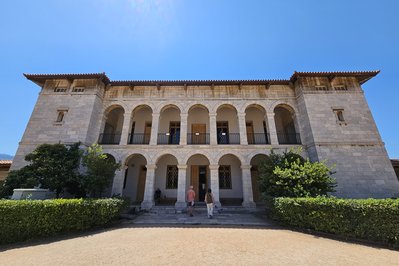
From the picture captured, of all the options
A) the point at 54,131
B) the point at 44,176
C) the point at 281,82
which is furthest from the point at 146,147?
the point at 281,82

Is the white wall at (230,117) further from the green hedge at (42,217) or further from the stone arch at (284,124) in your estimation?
the green hedge at (42,217)

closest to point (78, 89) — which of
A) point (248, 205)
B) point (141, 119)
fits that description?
point (141, 119)

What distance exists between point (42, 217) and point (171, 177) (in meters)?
8.35

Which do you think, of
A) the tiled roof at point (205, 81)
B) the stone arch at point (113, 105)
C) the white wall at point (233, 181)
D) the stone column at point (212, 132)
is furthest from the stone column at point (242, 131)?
the stone arch at point (113, 105)

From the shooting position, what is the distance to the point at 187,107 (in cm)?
1268

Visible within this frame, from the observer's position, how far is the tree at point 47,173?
26.6 feet

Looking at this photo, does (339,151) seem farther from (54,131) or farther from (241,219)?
(54,131)

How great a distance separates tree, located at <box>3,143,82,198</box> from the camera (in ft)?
26.6

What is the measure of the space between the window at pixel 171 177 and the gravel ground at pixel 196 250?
23.2ft

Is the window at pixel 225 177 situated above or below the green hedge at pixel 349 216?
above

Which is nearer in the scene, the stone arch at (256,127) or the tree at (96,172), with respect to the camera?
the tree at (96,172)

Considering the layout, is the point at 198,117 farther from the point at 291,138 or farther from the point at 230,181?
the point at 291,138

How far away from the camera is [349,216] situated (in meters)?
5.71

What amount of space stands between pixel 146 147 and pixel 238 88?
317 inches
